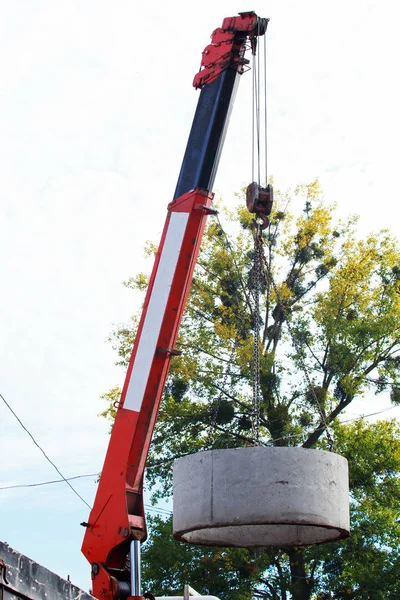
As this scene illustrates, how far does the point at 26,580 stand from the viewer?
3801 mm

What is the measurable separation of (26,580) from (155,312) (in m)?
3.88

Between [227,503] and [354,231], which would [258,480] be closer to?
[227,503]

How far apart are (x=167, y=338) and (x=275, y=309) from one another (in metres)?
12.0

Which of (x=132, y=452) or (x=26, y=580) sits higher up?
(x=132, y=452)

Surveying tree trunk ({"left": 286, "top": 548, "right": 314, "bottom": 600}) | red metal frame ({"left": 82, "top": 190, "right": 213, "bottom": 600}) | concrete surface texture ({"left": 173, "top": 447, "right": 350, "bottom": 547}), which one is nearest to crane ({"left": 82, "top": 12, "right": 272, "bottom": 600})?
red metal frame ({"left": 82, "top": 190, "right": 213, "bottom": 600})

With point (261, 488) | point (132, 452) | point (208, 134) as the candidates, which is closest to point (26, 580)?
point (261, 488)

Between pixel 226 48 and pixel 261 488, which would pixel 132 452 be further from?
pixel 226 48

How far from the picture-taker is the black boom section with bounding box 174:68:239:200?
312 inches

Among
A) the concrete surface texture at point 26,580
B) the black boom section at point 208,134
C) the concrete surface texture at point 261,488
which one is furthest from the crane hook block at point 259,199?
the concrete surface texture at point 26,580

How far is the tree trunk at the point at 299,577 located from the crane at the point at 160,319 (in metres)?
10.8

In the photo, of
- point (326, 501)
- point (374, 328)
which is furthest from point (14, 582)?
point (374, 328)

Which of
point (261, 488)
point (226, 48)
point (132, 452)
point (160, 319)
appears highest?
point (226, 48)

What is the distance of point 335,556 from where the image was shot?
16859 millimetres

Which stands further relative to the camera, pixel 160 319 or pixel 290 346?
pixel 290 346
